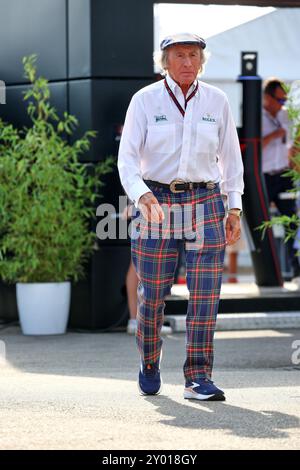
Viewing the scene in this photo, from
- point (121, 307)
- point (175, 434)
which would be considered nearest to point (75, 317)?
point (121, 307)

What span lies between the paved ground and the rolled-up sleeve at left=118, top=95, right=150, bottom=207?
1090 millimetres

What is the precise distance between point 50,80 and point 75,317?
6.59 feet

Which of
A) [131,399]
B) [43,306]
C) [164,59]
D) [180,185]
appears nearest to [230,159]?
[180,185]

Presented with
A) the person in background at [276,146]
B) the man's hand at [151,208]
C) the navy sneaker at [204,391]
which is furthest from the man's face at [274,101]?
the man's hand at [151,208]

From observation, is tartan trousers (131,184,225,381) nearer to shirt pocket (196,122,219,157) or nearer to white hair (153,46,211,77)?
shirt pocket (196,122,219,157)

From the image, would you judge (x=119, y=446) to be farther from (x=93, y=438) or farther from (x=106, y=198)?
(x=106, y=198)

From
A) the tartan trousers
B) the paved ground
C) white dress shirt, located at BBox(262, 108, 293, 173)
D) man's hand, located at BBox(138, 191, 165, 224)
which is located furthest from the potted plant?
man's hand, located at BBox(138, 191, 165, 224)

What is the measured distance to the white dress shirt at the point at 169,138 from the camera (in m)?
6.33

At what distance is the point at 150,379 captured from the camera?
666cm

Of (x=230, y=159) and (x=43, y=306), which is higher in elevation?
(x=230, y=159)

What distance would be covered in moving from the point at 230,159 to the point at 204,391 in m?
1.21

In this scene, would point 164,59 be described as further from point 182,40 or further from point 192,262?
point 192,262

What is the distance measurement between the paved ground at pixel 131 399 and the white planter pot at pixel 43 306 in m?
0.22

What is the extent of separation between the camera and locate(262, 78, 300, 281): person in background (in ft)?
40.6
